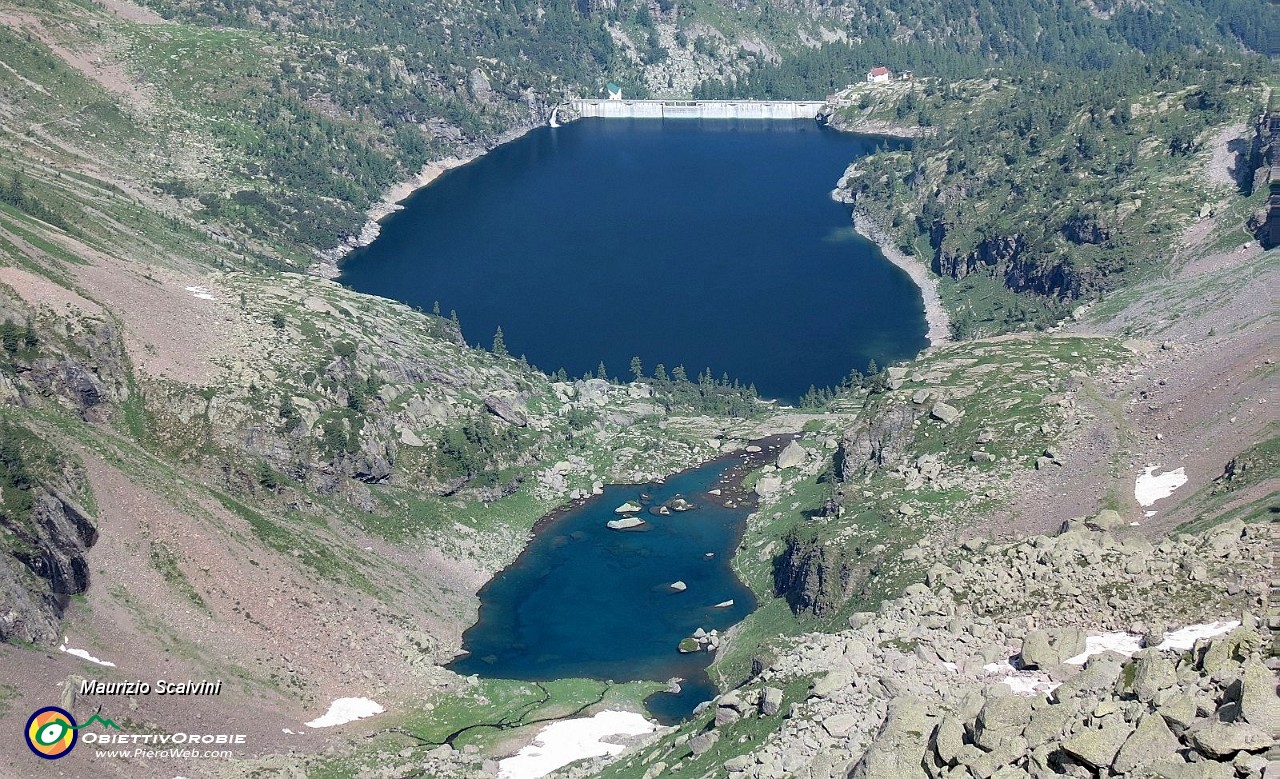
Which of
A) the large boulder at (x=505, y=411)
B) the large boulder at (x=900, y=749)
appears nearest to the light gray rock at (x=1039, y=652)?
the large boulder at (x=900, y=749)

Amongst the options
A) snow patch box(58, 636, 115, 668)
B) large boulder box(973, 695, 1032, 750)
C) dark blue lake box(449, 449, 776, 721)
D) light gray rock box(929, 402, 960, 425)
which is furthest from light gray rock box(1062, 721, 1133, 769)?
light gray rock box(929, 402, 960, 425)

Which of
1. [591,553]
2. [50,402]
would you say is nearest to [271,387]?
[50,402]

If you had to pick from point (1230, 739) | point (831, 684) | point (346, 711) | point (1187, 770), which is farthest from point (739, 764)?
point (346, 711)

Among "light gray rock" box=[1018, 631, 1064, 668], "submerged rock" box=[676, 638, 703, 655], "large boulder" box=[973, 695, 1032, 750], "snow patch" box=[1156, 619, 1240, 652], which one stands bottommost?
"submerged rock" box=[676, 638, 703, 655]

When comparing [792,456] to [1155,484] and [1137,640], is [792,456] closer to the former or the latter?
[1155,484]

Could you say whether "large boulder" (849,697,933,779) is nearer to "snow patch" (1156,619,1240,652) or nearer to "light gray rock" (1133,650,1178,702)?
Result: "light gray rock" (1133,650,1178,702)

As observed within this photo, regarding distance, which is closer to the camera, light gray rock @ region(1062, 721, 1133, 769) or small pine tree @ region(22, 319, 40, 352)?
light gray rock @ region(1062, 721, 1133, 769)
